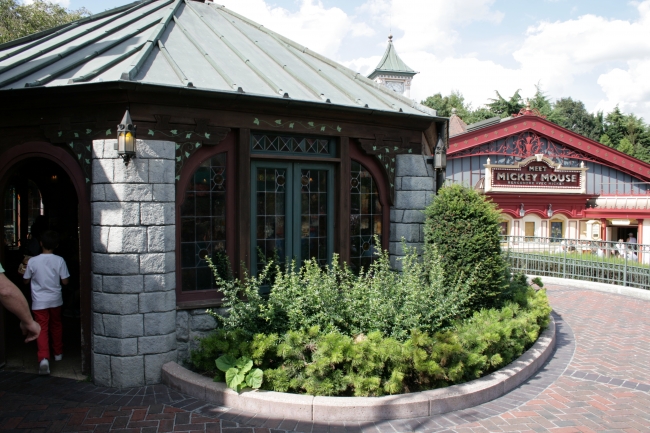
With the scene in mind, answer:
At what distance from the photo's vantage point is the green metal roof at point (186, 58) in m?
6.63

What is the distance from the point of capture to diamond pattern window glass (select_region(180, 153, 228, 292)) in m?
6.82

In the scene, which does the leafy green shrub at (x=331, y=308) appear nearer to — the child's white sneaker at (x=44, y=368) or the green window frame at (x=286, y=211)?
the green window frame at (x=286, y=211)

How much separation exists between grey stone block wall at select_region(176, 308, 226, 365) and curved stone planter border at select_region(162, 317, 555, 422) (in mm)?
464

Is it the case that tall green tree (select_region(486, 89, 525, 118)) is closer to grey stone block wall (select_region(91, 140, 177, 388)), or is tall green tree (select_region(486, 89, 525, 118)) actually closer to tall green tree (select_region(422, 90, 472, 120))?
tall green tree (select_region(422, 90, 472, 120))

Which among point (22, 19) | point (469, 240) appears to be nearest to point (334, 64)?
point (469, 240)

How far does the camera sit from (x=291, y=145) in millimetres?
7496

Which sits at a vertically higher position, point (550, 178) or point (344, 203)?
point (550, 178)

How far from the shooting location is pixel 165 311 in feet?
20.9

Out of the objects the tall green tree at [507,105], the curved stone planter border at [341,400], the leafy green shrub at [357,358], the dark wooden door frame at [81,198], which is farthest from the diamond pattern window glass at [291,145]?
the tall green tree at [507,105]

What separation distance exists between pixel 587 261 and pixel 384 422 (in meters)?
11.5

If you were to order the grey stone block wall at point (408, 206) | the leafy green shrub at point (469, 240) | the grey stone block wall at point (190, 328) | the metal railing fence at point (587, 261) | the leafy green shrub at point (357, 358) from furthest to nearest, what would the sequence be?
the metal railing fence at point (587, 261)
the grey stone block wall at point (408, 206)
the leafy green shrub at point (469, 240)
the grey stone block wall at point (190, 328)
the leafy green shrub at point (357, 358)

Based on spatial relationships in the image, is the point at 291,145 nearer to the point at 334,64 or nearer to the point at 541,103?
the point at 334,64

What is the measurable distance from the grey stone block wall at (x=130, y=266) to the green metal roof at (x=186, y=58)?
107cm

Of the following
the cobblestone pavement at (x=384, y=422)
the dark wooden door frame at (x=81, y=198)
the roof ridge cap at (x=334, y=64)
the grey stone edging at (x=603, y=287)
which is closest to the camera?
the cobblestone pavement at (x=384, y=422)
